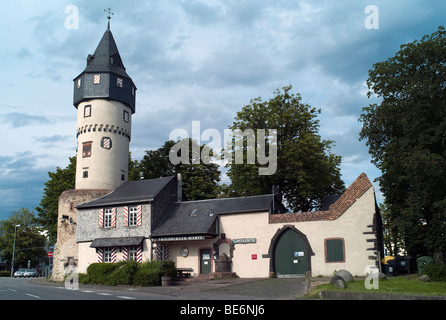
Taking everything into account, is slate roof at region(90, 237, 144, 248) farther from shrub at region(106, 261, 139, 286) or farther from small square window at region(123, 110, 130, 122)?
small square window at region(123, 110, 130, 122)

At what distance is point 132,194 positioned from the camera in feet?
115

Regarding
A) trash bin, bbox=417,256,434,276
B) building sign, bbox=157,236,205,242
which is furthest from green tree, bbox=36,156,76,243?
trash bin, bbox=417,256,434,276

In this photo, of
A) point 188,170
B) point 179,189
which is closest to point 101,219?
point 179,189

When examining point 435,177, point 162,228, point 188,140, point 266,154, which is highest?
point 188,140

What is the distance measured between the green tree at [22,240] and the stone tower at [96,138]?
3077cm

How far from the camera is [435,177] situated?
25.5 m

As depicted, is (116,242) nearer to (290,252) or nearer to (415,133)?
(290,252)

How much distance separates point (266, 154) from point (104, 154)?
14255mm

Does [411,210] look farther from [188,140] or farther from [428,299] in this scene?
[188,140]

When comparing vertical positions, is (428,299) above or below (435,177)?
below

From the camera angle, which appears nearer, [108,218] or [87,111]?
[108,218]

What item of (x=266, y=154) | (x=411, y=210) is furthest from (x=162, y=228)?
(x=411, y=210)

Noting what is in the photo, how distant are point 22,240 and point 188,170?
3516 cm
